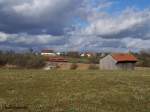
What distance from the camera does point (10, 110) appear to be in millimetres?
15570

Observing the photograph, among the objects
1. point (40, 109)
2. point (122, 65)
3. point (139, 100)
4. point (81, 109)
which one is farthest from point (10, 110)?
point (122, 65)

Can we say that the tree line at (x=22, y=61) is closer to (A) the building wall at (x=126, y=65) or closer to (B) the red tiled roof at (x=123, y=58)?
(B) the red tiled roof at (x=123, y=58)

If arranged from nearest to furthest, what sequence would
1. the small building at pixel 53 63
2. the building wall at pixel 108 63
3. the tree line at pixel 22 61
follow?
the small building at pixel 53 63, the building wall at pixel 108 63, the tree line at pixel 22 61

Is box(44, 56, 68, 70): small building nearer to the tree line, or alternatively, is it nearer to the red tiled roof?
the tree line

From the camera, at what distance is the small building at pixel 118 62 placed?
107m

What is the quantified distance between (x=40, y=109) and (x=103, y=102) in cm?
436

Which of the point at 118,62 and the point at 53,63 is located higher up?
the point at 53,63

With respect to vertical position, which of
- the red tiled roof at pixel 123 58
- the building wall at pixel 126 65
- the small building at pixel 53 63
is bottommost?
the building wall at pixel 126 65

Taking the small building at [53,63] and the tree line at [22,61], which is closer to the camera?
the small building at [53,63]

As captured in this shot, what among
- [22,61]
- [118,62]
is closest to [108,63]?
[118,62]

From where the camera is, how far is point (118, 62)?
107 metres

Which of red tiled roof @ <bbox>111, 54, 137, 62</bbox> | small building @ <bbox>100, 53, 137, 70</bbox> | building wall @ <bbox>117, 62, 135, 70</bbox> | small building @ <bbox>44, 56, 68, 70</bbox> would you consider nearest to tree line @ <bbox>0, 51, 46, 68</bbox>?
small building @ <bbox>44, 56, 68, 70</bbox>

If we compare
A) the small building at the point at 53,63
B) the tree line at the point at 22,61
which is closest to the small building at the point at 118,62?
the small building at the point at 53,63

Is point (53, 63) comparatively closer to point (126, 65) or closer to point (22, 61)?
point (22, 61)
